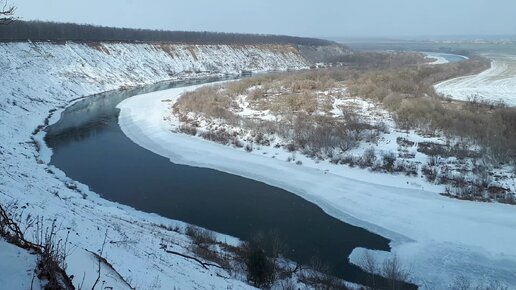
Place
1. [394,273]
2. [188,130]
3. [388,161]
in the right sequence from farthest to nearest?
[188,130]
[388,161]
[394,273]

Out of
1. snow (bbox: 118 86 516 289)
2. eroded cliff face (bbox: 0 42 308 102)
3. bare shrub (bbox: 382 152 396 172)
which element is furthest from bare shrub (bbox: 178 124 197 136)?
eroded cliff face (bbox: 0 42 308 102)

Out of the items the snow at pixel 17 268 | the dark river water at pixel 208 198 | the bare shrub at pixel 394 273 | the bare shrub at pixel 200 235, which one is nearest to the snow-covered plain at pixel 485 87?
the dark river water at pixel 208 198

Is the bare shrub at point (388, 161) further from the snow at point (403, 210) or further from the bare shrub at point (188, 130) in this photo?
the bare shrub at point (188, 130)

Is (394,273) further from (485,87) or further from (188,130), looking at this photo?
(485,87)

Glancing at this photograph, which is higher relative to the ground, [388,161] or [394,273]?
[388,161]

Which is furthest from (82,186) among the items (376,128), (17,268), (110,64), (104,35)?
(104,35)

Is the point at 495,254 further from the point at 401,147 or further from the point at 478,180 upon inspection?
the point at 401,147

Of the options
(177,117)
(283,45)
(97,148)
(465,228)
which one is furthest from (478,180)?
(283,45)
